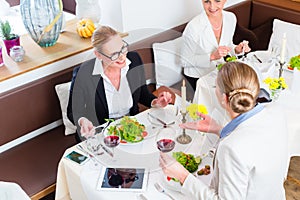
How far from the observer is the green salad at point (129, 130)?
1.65m

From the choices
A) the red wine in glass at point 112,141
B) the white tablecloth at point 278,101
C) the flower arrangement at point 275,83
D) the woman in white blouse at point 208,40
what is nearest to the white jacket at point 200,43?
the woman in white blouse at point 208,40

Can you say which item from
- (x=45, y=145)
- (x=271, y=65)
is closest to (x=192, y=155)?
(x=271, y=65)

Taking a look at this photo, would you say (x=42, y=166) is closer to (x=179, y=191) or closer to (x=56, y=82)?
(x=56, y=82)

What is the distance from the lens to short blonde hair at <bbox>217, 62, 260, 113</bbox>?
125 centimetres

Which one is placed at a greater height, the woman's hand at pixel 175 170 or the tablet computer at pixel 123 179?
the woman's hand at pixel 175 170

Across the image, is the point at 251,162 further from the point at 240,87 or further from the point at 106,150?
the point at 106,150

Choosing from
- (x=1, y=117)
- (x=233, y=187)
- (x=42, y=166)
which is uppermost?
(x=233, y=187)

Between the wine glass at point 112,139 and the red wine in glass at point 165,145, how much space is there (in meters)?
0.16

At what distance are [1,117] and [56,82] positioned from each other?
33 centimetres

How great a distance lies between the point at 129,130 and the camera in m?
1.66

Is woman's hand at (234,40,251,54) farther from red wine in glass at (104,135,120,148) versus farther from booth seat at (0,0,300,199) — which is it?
red wine in glass at (104,135,120,148)

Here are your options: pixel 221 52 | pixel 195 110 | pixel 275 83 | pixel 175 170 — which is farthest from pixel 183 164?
pixel 221 52

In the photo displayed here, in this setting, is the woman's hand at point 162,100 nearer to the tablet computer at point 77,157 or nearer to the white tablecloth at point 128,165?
the white tablecloth at point 128,165

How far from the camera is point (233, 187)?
1.23 m
